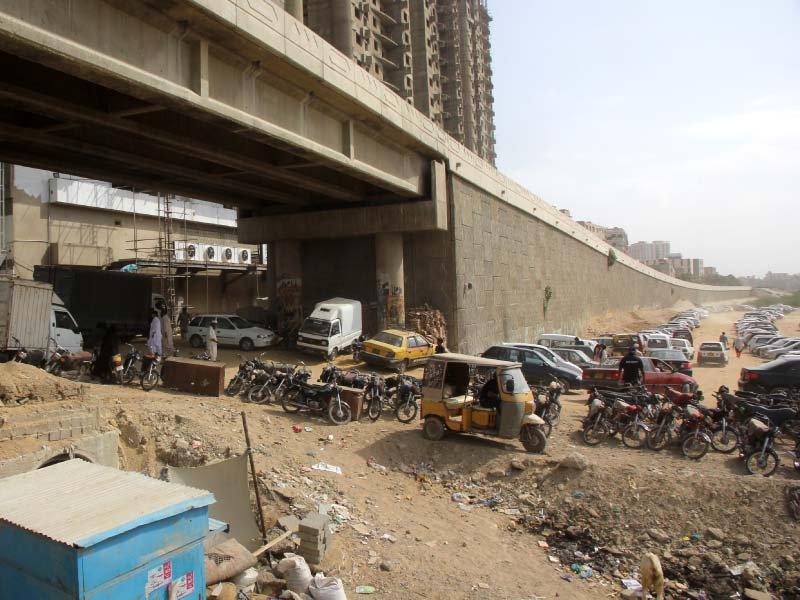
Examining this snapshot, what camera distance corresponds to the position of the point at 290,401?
12.6 meters

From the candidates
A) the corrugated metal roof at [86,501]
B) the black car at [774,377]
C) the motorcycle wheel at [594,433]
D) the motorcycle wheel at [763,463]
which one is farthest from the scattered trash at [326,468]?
the black car at [774,377]

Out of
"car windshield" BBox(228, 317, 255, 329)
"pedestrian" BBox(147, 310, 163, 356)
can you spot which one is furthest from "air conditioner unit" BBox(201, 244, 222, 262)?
"pedestrian" BBox(147, 310, 163, 356)

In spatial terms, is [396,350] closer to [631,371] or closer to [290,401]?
[290,401]

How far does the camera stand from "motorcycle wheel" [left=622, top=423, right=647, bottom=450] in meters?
11.2

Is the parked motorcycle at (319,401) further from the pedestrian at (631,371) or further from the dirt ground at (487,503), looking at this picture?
the pedestrian at (631,371)

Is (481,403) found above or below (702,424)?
above

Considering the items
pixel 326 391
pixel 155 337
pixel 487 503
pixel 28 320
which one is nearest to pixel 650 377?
pixel 487 503

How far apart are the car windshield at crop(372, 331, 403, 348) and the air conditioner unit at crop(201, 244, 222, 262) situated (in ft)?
50.9

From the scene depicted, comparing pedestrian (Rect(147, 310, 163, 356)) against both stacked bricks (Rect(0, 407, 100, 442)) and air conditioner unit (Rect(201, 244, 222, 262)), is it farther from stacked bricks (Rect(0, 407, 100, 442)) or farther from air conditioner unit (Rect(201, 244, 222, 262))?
air conditioner unit (Rect(201, 244, 222, 262))

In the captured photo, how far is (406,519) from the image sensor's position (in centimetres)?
805

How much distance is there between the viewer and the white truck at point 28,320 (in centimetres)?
1386

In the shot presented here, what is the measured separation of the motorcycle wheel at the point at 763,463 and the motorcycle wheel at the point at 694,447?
0.83m

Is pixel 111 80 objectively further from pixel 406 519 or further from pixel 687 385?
pixel 687 385

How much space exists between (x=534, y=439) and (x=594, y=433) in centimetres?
179
